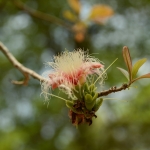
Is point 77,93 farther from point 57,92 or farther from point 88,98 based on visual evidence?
point 57,92

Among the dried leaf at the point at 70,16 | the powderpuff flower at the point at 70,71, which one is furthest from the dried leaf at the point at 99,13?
the powderpuff flower at the point at 70,71

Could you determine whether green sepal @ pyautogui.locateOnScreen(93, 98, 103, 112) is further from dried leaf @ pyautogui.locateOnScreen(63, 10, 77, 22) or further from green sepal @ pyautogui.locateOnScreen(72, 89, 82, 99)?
dried leaf @ pyautogui.locateOnScreen(63, 10, 77, 22)

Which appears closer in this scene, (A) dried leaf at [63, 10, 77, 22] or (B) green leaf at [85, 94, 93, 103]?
(B) green leaf at [85, 94, 93, 103]

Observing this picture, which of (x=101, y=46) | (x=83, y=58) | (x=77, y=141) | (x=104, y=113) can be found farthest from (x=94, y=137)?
(x=83, y=58)

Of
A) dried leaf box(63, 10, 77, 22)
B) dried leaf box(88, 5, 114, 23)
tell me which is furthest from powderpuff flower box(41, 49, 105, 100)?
dried leaf box(63, 10, 77, 22)

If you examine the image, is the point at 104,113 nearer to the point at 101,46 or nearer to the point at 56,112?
the point at 56,112
